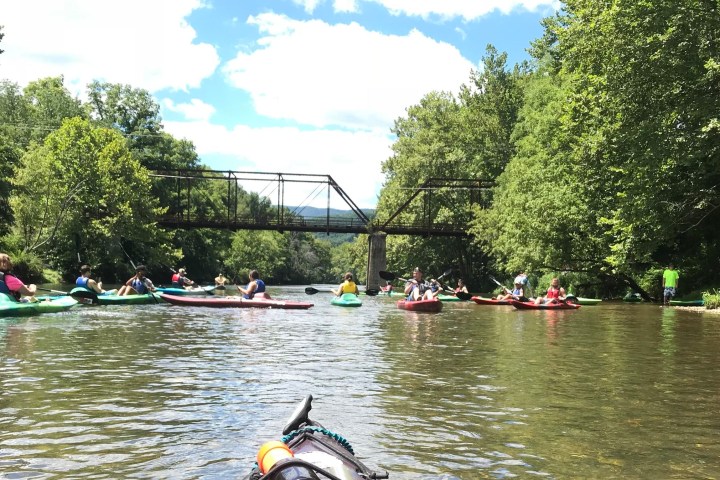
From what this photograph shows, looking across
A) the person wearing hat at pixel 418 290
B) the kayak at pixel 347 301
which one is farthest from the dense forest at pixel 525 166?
the kayak at pixel 347 301

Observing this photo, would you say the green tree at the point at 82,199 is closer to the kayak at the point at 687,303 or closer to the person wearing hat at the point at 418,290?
the person wearing hat at the point at 418,290

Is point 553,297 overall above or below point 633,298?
above

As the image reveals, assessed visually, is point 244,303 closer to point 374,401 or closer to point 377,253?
point 374,401

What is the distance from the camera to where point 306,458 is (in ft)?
12.0

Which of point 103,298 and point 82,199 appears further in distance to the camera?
point 82,199

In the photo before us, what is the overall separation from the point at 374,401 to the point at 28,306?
13.4 meters

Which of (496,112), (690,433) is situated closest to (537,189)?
(496,112)

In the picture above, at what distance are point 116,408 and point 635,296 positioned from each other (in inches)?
1201

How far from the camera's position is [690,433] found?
248 inches

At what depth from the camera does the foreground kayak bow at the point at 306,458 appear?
3123 mm

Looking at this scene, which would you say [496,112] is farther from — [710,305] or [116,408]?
[116,408]

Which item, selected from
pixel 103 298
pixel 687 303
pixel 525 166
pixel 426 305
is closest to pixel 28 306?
pixel 103 298

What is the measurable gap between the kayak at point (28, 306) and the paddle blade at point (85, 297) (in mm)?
2681

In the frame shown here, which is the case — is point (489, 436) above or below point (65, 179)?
below
